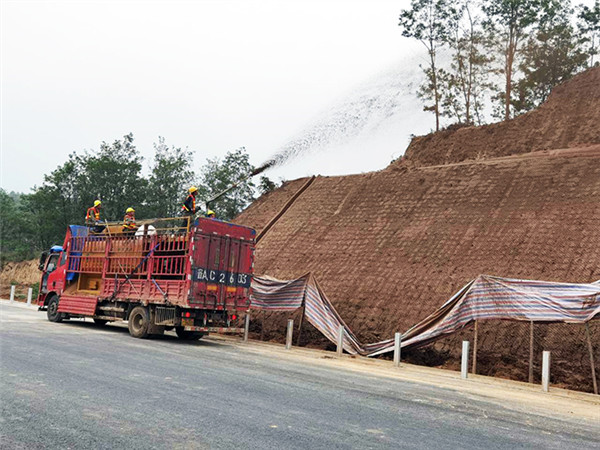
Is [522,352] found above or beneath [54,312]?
above

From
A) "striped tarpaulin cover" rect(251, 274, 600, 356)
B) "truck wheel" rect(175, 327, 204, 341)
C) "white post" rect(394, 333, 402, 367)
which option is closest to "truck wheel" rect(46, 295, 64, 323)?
"truck wheel" rect(175, 327, 204, 341)

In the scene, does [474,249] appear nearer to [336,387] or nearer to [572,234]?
[572,234]

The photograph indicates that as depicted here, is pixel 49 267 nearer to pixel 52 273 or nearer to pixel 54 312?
pixel 52 273

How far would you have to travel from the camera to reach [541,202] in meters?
21.3

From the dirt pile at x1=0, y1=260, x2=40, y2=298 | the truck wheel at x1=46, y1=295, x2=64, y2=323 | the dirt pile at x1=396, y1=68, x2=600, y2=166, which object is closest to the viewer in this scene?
the truck wheel at x1=46, y1=295, x2=64, y2=323

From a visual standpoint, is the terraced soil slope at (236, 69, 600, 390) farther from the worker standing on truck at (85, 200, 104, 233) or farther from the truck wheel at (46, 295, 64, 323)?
the truck wheel at (46, 295, 64, 323)

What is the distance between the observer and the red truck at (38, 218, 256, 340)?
14.7 metres

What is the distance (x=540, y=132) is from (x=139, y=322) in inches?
908

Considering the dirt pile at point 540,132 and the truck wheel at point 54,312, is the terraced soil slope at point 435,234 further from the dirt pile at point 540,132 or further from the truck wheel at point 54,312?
the truck wheel at point 54,312

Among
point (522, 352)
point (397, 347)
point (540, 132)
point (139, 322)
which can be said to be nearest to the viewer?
point (522, 352)

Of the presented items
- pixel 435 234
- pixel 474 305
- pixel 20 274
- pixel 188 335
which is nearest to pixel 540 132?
pixel 435 234

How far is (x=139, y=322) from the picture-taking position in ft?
51.0

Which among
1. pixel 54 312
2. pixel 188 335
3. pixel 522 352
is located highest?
pixel 522 352

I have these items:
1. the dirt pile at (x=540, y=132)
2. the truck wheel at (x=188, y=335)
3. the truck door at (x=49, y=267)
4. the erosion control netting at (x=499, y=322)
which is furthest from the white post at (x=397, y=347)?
the dirt pile at (x=540, y=132)
